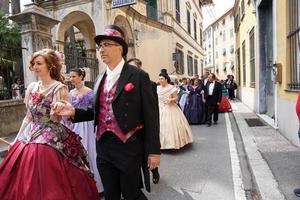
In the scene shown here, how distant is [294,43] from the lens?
7.21 m

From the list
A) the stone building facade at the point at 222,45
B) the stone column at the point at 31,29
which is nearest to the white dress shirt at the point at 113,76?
the stone column at the point at 31,29

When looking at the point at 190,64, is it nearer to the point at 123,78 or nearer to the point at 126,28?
the point at 126,28

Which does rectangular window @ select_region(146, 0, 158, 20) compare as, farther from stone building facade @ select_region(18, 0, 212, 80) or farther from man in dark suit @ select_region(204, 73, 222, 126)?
man in dark suit @ select_region(204, 73, 222, 126)

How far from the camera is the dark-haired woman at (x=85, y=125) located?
455 centimetres

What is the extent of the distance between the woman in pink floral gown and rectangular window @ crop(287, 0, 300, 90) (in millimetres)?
5053

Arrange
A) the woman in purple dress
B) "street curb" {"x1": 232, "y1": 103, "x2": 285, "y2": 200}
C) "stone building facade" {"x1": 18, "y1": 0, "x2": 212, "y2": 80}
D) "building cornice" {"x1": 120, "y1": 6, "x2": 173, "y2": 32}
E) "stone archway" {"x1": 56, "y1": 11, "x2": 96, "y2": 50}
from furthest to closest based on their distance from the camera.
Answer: "building cornice" {"x1": 120, "y1": 6, "x2": 173, "y2": 32}, "stone archway" {"x1": 56, "y1": 11, "x2": 96, "y2": 50}, "stone building facade" {"x1": 18, "y1": 0, "x2": 212, "y2": 80}, the woman in purple dress, "street curb" {"x1": 232, "y1": 103, "x2": 285, "y2": 200}

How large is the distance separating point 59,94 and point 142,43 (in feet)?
53.3

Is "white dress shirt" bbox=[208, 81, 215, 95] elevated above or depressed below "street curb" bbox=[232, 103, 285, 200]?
above

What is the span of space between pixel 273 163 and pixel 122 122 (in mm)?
3551

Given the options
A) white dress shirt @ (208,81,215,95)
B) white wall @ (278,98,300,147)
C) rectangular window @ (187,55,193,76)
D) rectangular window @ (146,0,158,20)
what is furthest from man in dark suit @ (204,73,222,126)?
rectangular window @ (187,55,193,76)

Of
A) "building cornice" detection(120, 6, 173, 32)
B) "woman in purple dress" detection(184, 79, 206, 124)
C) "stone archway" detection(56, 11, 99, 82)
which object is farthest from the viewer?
"building cornice" detection(120, 6, 173, 32)

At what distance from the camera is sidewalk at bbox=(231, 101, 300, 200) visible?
4.38m

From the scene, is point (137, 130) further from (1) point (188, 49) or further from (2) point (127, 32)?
(1) point (188, 49)

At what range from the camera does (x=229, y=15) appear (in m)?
56.0
